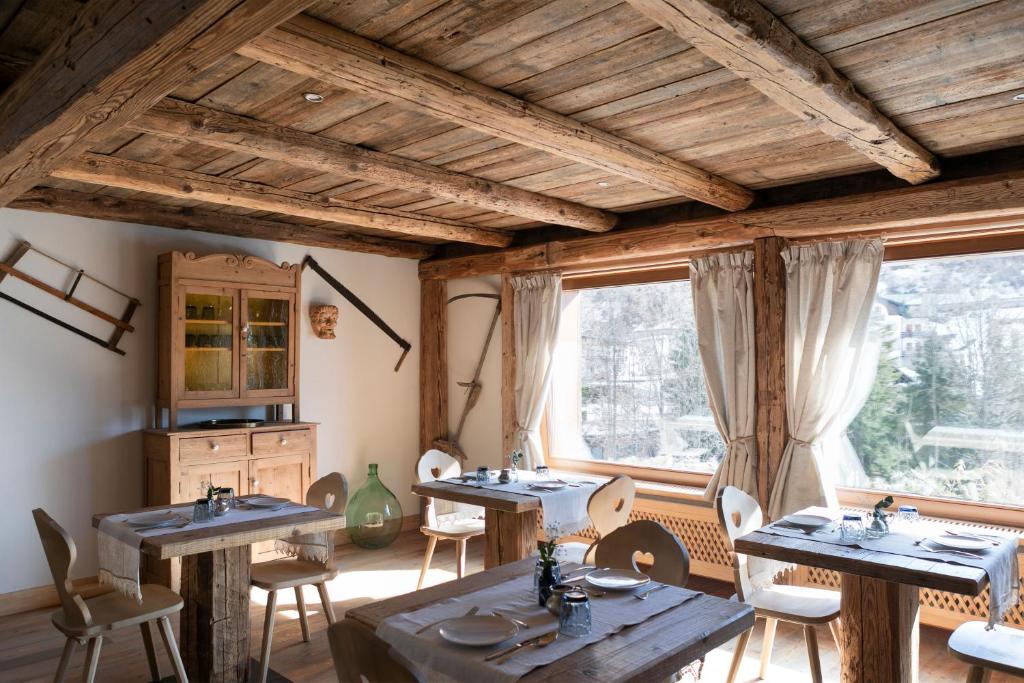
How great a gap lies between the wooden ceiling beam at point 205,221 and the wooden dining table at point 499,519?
2.29m

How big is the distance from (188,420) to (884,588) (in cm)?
411

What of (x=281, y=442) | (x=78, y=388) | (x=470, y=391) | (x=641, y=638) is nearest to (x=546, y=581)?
(x=641, y=638)

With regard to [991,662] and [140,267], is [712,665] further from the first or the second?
[140,267]

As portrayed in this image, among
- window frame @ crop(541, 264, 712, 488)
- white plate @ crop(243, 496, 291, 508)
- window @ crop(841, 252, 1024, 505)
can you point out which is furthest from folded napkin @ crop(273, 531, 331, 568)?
window @ crop(841, 252, 1024, 505)

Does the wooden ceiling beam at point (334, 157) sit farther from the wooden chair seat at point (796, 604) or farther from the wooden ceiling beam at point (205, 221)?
the wooden chair seat at point (796, 604)

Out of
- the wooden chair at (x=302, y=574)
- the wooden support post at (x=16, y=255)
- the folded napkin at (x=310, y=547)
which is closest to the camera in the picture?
the wooden chair at (x=302, y=574)

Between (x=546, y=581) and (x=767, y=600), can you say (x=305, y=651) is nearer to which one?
(x=546, y=581)

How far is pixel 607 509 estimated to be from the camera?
3664mm

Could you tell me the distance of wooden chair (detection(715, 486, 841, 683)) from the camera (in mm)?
2838

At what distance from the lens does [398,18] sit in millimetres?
2135

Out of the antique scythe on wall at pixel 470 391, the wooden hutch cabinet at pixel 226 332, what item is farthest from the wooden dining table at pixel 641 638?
the antique scythe on wall at pixel 470 391

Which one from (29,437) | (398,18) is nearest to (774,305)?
(398,18)

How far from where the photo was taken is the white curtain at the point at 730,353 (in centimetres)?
423

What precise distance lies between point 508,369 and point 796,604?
2.92m
